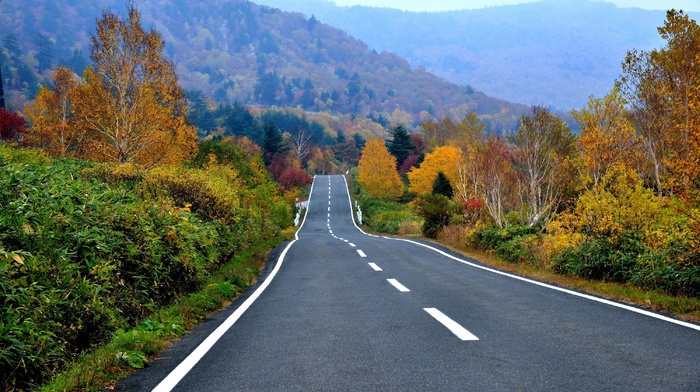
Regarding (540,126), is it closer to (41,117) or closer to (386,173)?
(41,117)

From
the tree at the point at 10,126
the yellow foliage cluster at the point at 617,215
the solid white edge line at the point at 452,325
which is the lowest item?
the solid white edge line at the point at 452,325

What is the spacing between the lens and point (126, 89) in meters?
19.3

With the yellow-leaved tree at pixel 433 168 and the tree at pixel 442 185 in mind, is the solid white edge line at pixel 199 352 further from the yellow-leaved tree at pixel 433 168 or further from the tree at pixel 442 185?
the yellow-leaved tree at pixel 433 168

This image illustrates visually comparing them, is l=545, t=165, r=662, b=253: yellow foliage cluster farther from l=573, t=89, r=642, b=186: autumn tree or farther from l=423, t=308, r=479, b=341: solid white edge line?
l=573, t=89, r=642, b=186: autumn tree

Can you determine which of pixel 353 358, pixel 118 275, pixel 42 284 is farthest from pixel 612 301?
pixel 42 284

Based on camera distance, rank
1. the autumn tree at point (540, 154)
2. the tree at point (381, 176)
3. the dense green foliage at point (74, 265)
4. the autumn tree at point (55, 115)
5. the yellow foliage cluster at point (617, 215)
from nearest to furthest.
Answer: the dense green foliage at point (74, 265) < the yellow foliage cluster at point (617, 215) < the autumn tree at point (540, 154) < the autumn tree at point (55, 115) < the tree at point (381, 176)

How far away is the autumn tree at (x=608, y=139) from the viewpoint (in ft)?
65.1

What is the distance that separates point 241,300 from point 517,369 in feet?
19.7

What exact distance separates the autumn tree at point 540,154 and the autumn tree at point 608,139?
34.4 inches

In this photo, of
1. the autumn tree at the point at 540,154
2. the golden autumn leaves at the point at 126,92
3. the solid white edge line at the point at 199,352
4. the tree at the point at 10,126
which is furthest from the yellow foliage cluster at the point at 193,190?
the tree at the point at 10,126

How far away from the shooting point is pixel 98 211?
7.30 metres

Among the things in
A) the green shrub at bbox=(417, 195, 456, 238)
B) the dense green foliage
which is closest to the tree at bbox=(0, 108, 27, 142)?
the green shrub at bbox=(417, 195, 456, 238)

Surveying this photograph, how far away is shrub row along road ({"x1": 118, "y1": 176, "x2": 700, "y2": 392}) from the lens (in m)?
4.17

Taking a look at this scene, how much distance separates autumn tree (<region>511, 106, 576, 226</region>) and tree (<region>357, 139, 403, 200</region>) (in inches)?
1796
